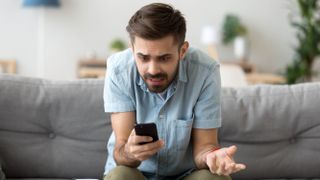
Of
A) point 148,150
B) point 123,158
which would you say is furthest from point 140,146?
point 123,158

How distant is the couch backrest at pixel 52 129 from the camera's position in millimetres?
1865

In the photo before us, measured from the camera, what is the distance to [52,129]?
1908mm

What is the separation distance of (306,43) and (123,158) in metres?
Result: 3.47

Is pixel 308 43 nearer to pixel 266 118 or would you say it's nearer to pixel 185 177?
pixel 266 118

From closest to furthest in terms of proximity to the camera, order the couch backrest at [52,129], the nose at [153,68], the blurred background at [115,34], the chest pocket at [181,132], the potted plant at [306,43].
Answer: the nose at [153,68]
the chest pocket at [181,132]
the couch backrest at [52,129]
the potted plant at [306,43]
the blurred background at [115,34]

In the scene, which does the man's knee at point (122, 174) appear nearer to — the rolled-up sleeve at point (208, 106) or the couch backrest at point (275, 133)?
the rolled-up sleeve at point (208, 106)

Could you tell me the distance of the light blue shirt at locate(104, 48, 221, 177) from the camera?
5.41 ft

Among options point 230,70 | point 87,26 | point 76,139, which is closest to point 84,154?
point 76,139

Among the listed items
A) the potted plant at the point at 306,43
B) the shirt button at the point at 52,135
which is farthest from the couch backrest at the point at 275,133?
the potted plant at the point at 306,43

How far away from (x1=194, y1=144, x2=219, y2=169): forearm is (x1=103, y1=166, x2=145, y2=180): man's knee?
0.72 ft

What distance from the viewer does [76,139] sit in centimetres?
191

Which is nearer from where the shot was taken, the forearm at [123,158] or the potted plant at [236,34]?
the forearm at [123,158]

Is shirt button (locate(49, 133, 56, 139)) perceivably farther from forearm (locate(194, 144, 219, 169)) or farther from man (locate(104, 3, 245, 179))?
forearm (locate(194, 144, 219, 169))

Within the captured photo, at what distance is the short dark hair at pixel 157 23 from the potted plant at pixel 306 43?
3.29m
